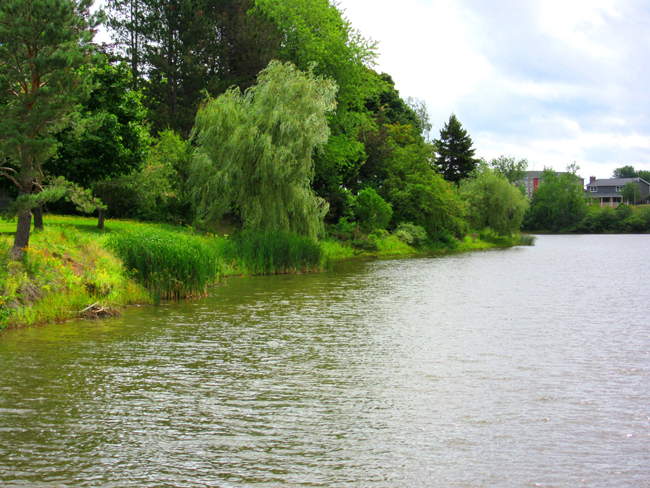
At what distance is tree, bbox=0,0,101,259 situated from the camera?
15141 millimetres

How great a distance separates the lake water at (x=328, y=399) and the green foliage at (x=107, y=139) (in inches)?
420

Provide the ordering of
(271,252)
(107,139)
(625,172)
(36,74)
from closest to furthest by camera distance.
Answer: (36,74) → (107,139) → (271,252) → (625,172)

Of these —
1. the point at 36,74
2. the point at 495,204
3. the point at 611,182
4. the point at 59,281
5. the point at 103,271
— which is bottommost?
the point at 59,281

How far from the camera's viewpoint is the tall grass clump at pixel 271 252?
26.5 metres

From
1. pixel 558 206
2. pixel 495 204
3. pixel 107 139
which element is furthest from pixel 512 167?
pixel 107 139

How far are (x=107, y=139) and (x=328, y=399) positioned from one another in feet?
64.0

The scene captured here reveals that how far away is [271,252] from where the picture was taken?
88.1 feet

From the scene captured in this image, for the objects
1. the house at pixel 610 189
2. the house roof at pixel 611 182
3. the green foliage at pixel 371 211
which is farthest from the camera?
the house roof at pixel 611 182

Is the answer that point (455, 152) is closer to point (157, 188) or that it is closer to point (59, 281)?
point (157, 188)

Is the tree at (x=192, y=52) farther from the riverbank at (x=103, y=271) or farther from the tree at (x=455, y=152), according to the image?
the tree at (x=455, y=152)

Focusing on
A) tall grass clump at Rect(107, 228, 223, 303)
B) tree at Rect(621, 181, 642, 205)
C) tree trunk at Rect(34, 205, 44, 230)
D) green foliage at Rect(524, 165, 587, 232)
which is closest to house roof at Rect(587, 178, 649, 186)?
tree at Rect(621, 181, 642, 205)

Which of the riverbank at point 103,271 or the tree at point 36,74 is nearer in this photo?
the riverbank at point 103,271

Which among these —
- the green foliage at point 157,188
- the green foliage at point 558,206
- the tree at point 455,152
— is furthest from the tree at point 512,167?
the green foliage at point 157,188

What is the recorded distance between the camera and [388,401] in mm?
8742
